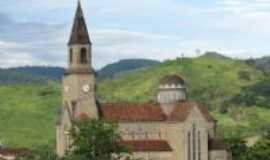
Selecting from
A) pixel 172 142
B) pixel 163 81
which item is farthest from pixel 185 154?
pixel 163 81

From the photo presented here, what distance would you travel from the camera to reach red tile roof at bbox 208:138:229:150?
132000mm

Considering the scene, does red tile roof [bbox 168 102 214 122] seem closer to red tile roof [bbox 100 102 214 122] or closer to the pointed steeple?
red tile roof [bbox 100 102 214 122]

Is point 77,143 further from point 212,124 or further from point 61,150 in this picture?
point 212,124

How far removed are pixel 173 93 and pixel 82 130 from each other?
3090cm

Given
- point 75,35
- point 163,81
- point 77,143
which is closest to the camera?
point 77,143

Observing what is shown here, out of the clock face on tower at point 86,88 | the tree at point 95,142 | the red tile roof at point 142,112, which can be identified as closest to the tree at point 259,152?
the red tile roof at point 142,112

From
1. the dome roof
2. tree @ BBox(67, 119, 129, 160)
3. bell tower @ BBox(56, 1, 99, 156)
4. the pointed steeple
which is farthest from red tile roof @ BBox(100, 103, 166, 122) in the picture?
tree @ BBox(67, 119, 129, 160)

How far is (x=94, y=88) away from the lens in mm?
127750

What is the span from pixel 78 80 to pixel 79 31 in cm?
645

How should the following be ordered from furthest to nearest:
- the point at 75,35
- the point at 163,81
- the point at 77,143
A: the point at 163,81, the point at 75,35, the point at 77,143

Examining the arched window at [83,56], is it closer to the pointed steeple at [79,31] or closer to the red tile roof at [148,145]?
the pointed steeple at [79,31]

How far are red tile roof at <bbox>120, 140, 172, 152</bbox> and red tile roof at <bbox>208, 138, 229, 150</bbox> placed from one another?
659 cm

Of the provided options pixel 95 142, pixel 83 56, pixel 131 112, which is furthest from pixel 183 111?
pixel 95 142

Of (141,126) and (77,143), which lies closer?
(77,143)
